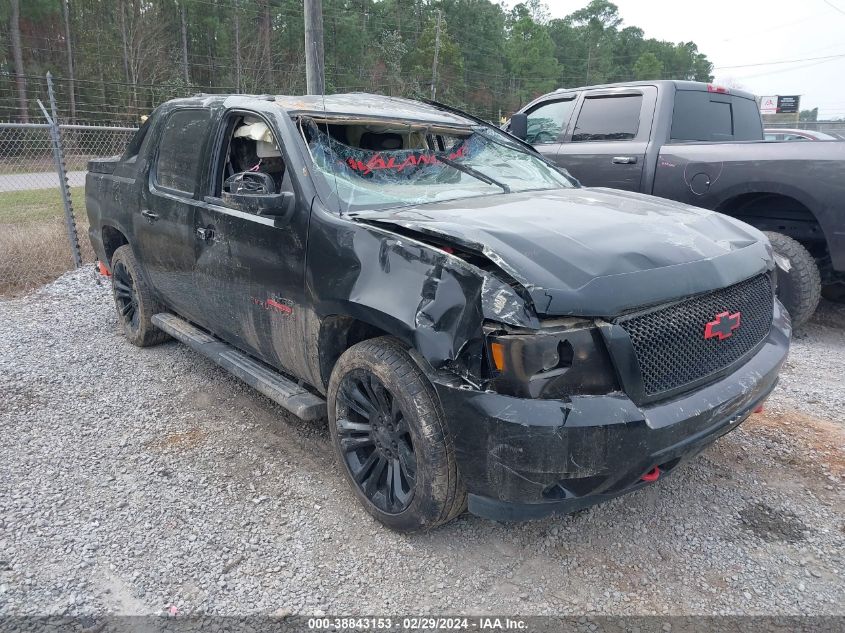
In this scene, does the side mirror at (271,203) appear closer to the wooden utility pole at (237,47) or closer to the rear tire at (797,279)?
the rear tire at (797,279)

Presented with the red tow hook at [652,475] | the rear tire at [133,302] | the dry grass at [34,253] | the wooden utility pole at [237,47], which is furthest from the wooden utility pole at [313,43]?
the wooden utility pole at [237,47]

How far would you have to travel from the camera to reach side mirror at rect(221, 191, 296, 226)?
296 centimetres

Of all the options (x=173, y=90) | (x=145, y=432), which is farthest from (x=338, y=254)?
(x=173, y=90)

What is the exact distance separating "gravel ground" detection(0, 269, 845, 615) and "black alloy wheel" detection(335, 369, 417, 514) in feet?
0.61

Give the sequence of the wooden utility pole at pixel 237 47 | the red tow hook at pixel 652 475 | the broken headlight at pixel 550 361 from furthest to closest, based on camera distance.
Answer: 1. the wooden utility pole at pixel 237 47
2. the red tow hook at pixel 652 475
3. the broken headlight at pixel 550 361

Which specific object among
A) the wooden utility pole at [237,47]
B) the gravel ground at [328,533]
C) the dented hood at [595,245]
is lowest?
the gravel ground at [328,533]

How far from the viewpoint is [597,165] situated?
598 cm

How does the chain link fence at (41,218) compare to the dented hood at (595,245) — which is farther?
the chain link fence at (41,218)

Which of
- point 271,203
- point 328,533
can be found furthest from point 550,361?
point 271,203

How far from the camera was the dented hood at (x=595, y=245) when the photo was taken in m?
2.23

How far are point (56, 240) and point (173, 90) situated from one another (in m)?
18.6

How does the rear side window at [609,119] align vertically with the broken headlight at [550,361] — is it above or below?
above

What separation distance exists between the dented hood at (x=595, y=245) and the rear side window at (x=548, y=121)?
12.0 ft

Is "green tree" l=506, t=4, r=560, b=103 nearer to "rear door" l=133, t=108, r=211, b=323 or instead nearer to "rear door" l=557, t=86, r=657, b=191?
"rear door" l=557, t=86, r=657, b=191
